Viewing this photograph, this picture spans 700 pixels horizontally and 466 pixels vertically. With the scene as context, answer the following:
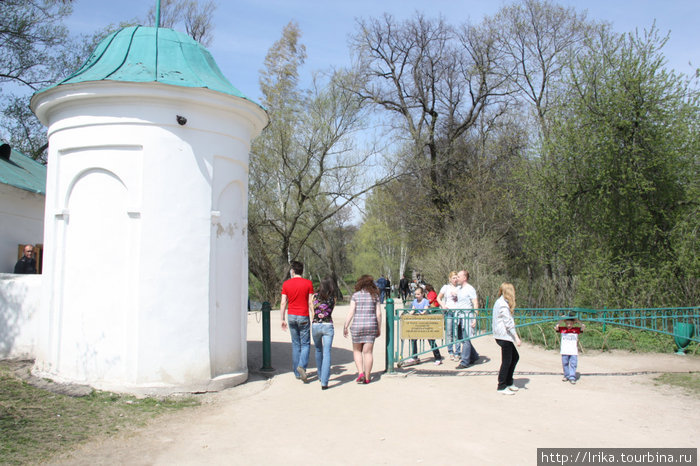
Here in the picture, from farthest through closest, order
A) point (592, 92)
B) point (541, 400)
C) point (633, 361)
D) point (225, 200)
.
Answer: point (592, 92) → point (633, 361) → point (225, 200) → point (541, 400)

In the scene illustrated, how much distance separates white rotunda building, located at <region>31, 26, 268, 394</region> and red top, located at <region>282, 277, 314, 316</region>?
41.5 inches

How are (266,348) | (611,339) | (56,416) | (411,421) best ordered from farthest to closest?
(611,339), (266,348), (411,421), (56,416)

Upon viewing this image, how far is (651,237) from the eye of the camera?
630 inches

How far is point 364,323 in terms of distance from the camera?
879cm

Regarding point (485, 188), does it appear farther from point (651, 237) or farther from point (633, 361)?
point (633, 361)

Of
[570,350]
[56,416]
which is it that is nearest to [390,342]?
[570,350]

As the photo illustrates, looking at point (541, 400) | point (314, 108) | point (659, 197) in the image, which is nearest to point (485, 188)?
point (314, 108)

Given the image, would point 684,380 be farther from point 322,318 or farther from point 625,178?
point 625,178

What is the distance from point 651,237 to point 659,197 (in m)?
1.17

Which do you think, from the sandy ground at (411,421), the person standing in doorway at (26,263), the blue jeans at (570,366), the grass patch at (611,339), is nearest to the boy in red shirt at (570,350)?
the blue jeans at (570,366)

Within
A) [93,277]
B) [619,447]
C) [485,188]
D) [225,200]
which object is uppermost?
[485,188]

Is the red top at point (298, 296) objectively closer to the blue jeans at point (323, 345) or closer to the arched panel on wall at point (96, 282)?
the blue jeans at point (323, 345)

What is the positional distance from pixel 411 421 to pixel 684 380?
5.23 metres

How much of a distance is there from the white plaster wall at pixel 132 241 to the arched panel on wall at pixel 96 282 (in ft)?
0.05
